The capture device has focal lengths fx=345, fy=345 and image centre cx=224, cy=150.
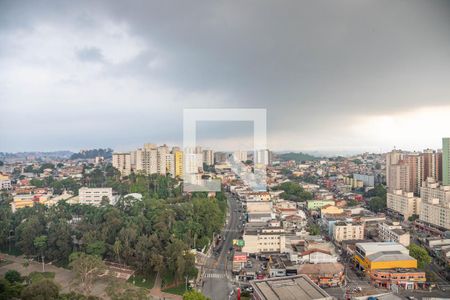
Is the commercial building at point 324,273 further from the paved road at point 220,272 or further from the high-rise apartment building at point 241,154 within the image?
the high-rise apartment building at point 241,154

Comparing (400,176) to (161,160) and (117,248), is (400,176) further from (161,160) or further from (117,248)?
(117,248)

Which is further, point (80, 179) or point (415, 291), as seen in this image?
point (80, 179)

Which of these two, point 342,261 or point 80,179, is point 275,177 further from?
point 342,261

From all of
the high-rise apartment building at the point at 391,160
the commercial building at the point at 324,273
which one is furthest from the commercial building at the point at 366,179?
the commercial building at the point at 324,273

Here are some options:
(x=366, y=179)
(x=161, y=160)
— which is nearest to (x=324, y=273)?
(x=161, y=160)

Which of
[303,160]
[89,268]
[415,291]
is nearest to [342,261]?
[415,291]

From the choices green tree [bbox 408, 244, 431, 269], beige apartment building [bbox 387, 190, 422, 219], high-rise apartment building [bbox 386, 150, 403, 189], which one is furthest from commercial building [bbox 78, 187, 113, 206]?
high-rise apartment building [bbox 386, 150, 403, 189]
